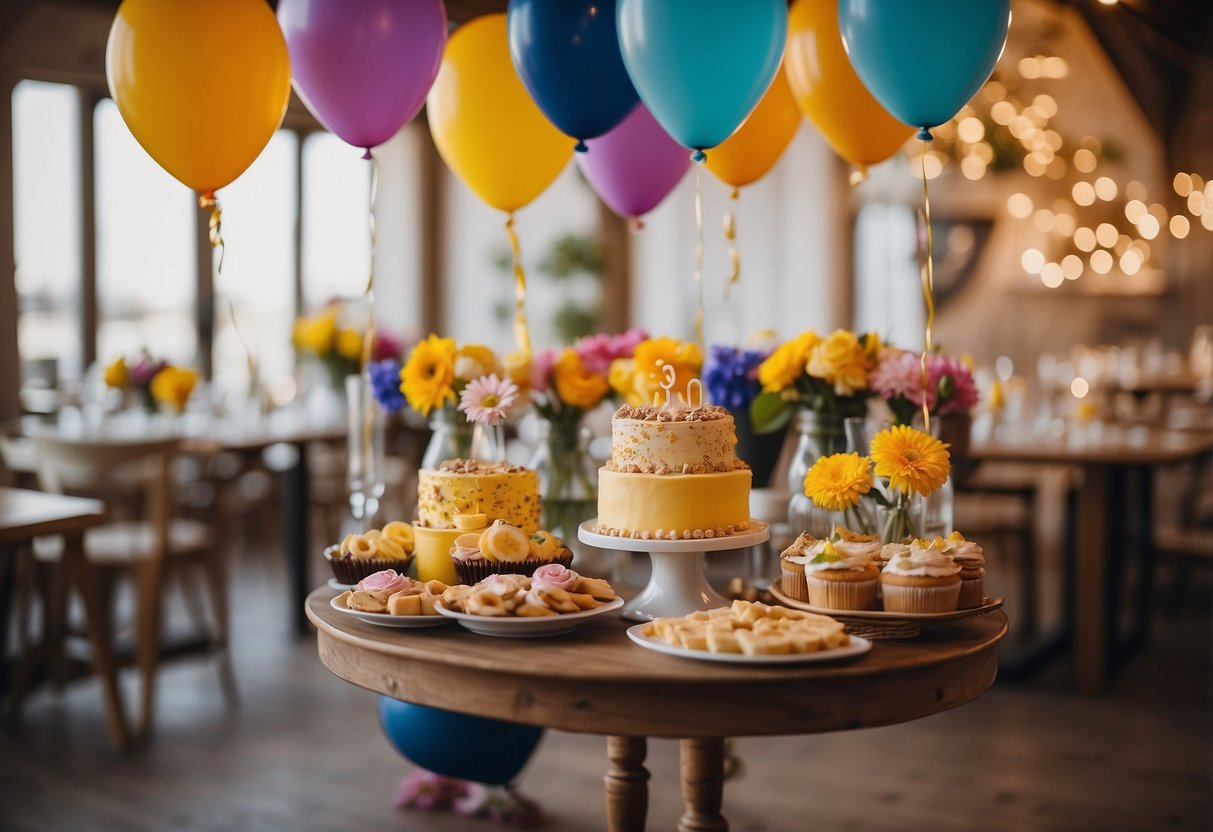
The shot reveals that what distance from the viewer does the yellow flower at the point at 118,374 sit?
506 centimetres

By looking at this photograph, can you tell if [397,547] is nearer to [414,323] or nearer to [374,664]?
[374,664]

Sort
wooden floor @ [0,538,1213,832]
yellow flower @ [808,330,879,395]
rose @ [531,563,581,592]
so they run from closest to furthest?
1. rose @ [531,563,581,592]
2. yellow flower @ [808,330,879,395]
3. wooden floor @ [0,538,1213,832]

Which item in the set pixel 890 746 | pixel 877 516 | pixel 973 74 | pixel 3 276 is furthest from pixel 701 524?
pixel 3 276

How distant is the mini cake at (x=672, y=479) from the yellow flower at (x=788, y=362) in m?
0.51

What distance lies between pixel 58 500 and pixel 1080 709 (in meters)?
3.34

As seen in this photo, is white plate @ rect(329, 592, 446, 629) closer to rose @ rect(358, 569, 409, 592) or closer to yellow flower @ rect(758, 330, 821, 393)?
rose @ rect(358, 569, 409, 592)

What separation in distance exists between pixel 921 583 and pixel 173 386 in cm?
389

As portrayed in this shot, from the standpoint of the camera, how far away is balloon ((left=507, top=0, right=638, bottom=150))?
219 cm

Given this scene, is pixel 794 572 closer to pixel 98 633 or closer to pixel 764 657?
pixel 764 657

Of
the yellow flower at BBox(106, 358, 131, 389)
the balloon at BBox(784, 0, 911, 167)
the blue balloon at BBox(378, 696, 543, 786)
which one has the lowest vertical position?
the blue balloon at BBox(378, 696, 543, 786)

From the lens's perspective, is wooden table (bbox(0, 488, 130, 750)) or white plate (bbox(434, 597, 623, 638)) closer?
white plate (bbox(434, 597, 623, 638))

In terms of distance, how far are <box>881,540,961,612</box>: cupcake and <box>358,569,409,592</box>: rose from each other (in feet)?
2.43

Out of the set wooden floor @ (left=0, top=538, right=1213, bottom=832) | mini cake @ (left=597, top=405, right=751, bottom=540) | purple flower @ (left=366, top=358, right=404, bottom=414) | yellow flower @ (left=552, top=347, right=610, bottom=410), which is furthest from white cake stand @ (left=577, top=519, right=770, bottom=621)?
wooden floor @ (left=0, top=538, right=1213, bottom=832)

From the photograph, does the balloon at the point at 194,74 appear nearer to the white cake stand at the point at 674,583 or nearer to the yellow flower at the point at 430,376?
the yellow flower at the point at 430,376
